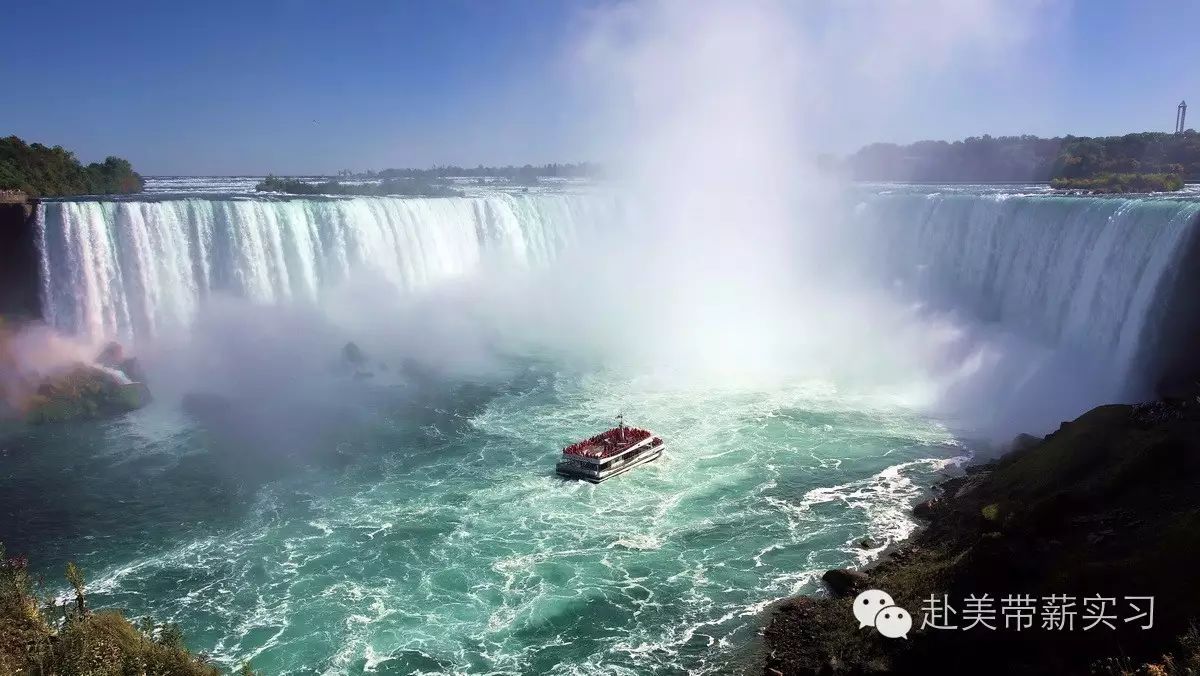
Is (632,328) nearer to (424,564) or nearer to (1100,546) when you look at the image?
(424,564)

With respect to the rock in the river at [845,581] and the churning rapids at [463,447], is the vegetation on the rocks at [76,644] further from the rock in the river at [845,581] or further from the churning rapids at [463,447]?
the rock in the river at [845,581]

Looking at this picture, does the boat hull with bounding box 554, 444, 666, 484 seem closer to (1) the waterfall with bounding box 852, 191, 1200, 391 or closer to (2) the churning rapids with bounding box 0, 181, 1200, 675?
(2) the churning rapids with bounding box 0, 181, 1200, 675

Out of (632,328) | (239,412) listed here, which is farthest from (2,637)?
(632,328)

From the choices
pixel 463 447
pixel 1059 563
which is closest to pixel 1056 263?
pixel 1059 563

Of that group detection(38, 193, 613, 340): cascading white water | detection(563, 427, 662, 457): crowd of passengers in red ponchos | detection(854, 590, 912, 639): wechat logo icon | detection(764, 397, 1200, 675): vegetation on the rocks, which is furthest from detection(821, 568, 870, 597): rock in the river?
detection(38, 193, 613, 340): cascading white water

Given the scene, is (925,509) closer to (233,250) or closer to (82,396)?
(82,396)

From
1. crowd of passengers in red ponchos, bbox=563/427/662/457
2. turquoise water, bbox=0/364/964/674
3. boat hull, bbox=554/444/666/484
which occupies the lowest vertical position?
turquoise water, bbox=0/364/964/674
